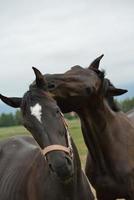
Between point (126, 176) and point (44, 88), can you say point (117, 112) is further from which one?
point (44, 88)

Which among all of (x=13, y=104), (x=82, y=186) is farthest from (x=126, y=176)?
(x=13, y=104)

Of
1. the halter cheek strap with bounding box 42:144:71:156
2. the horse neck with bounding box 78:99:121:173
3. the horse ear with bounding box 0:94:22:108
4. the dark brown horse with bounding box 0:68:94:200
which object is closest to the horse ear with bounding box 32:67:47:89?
the dark brown horse with bounding box 0:68:94:200

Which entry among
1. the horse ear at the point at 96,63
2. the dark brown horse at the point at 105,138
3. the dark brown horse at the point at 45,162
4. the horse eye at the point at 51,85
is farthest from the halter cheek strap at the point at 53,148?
the horse ear at the point at 96,63

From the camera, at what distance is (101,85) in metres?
6.59

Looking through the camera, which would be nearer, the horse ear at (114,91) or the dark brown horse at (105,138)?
the dark brown horse at (105,138)

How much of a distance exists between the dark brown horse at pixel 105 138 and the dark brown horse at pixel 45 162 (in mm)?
640

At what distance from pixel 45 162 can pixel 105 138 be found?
1.18 meters

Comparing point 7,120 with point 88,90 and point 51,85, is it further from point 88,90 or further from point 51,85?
point 51,85

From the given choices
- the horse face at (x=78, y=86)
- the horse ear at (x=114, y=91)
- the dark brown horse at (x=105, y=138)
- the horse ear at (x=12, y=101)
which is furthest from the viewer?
the horse ear at (x=114, y=91)

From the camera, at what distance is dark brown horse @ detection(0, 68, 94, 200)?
5164 mm

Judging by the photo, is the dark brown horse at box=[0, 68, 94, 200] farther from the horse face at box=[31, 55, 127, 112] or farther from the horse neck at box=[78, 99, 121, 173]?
the horse neck at box=[78, 99, 121, 173]

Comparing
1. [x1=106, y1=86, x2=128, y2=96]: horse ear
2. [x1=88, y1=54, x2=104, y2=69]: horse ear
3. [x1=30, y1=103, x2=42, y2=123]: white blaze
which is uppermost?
[x1=88, y1=54, x2=104, y2=69]: horse ear

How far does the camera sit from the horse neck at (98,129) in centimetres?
670

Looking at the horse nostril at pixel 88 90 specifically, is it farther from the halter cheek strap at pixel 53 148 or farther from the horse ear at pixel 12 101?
the halter cheek strap at pixel 53 148
